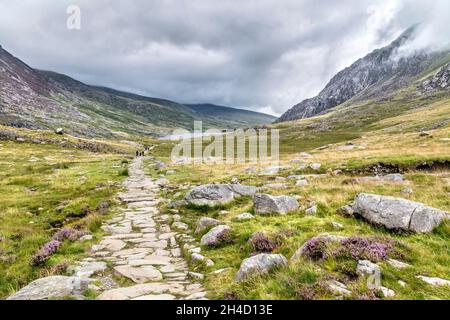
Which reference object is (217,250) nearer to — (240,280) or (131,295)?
(240,280)

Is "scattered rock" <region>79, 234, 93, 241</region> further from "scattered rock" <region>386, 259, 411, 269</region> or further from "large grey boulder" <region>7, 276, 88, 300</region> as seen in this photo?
"scattered rock" <region>386, 259, 411, 269</region>

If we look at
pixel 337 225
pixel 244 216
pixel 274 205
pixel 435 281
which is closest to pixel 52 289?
pixel 244 216

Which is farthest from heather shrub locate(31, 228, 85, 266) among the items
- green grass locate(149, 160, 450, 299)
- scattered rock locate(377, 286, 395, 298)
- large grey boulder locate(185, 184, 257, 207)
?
scattered rock locate(377, 286, 395, 298)

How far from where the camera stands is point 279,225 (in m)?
12.1

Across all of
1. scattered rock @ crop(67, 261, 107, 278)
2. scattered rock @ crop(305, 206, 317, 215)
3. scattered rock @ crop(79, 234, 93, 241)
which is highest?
scattered rock @ crop(305, 206, 317, 215)

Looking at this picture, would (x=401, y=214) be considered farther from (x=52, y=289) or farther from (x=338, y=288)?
(x=52, y=289)

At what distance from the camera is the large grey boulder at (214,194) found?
1797 cm

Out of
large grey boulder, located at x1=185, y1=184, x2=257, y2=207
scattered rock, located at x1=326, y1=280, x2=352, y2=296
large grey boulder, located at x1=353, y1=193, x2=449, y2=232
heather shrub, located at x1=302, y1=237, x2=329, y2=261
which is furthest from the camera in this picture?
large grey boulder, located at x1=185, y1=184, x2=257, y2=207

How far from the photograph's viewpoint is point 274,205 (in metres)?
14.4

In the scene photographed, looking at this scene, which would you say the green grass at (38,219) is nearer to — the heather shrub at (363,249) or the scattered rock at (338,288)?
the scattered rock at (338,288)

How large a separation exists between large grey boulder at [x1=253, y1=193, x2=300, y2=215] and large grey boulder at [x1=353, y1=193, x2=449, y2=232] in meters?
3.31

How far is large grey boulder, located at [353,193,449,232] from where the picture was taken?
34.1 feet
